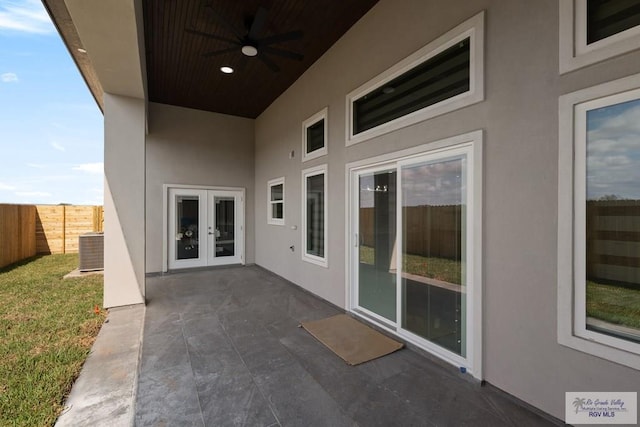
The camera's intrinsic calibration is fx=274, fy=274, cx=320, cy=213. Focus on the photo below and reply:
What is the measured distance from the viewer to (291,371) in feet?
8.35

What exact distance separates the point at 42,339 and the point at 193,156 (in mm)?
4857

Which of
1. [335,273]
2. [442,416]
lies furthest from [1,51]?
[442,416]

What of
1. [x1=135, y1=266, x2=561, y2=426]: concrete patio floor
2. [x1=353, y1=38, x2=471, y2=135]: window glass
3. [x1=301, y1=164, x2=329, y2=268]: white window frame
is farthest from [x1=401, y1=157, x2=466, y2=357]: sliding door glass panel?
[x1=301, y1=164, x2=329, y2=268]: white window frame

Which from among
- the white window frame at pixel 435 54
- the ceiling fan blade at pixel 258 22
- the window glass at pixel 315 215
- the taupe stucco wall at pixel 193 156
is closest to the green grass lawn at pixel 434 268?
the white window frame at pixel 435 54

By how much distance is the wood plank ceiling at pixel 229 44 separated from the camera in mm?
3469

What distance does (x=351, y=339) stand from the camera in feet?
10.4

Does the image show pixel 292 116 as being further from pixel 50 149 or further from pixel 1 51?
pixel 50 149

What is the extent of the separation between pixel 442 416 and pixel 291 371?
1.28m

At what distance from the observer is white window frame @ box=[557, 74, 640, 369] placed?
1.76 meters

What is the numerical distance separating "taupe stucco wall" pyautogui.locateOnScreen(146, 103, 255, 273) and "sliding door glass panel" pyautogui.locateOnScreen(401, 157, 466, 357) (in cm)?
541

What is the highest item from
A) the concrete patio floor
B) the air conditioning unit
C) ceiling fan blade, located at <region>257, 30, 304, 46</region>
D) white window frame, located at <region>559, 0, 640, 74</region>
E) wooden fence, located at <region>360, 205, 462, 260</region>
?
ceiling fan blade, located at <region>257, 30, 304, 46</region>

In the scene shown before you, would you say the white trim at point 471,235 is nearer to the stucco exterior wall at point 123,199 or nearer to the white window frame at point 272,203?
the white window frame at point 272,203

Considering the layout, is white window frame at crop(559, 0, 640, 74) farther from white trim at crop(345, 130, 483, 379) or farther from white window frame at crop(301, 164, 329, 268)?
white window frame at crop(301, 164, 329, 268)

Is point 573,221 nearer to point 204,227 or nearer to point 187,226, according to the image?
point 204,227
